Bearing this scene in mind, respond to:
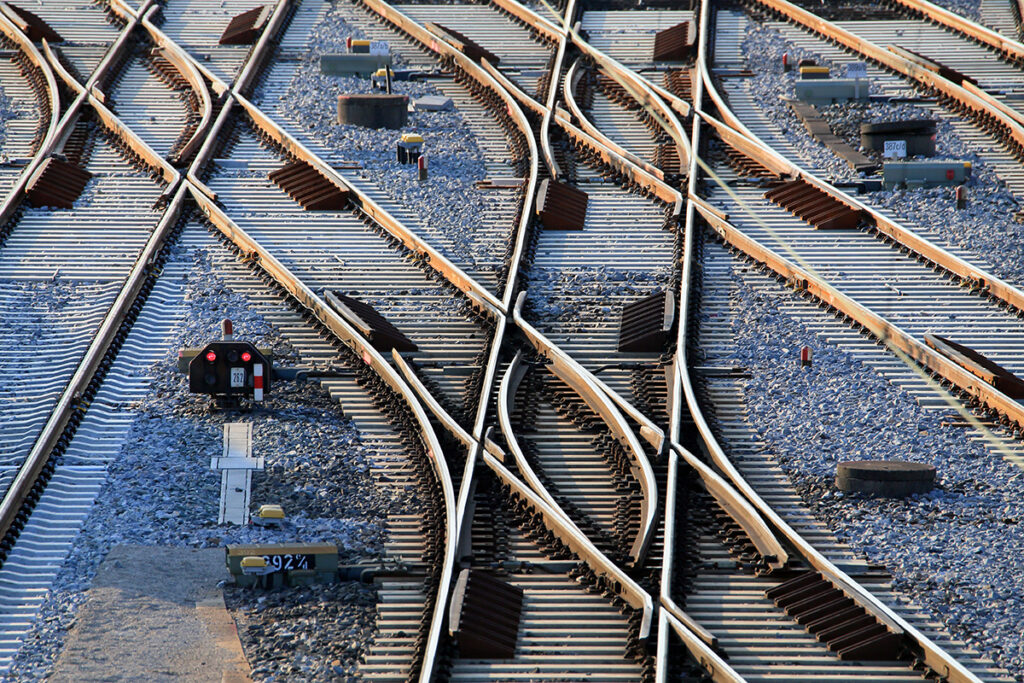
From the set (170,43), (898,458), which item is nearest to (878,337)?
(898,458)

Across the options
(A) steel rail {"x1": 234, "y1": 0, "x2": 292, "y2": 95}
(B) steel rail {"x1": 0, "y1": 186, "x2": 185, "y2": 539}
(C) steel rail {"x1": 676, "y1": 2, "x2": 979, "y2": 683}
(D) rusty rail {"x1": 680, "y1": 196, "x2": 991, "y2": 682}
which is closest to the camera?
(C) steel rail {"x1": 676, "y1": 2, "x2": 979, "y2": 683}

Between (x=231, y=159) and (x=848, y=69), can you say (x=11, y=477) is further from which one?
(x=848, y=69)

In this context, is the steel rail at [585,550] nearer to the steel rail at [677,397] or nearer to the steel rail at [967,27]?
the steel rail at [677,397]

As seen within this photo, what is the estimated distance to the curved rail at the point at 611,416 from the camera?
1382cm

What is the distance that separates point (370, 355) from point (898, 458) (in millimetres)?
5671

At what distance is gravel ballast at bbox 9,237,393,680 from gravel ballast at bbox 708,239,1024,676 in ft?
13.6

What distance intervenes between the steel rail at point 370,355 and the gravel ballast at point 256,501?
23.4 inches

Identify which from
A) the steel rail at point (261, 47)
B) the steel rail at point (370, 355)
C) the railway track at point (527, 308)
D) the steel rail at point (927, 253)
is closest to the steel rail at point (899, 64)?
the railway track at point (527, 308)

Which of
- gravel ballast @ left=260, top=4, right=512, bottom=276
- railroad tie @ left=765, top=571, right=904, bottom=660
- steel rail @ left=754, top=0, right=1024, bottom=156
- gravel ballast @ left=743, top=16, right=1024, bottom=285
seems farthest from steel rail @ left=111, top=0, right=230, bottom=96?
railroad tie @ left=765, top=571, right=904, bottom=660

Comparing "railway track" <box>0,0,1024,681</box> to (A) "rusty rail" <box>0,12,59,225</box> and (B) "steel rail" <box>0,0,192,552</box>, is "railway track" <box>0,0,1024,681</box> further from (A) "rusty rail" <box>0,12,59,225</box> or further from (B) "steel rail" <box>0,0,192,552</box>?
(A) "rusty rail" <box>0,12,59,225</box>

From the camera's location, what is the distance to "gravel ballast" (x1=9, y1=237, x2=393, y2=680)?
12.6m

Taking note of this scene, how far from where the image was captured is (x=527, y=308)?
1894 cm

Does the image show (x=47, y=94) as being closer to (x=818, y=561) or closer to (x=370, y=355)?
(x=370, y=355)

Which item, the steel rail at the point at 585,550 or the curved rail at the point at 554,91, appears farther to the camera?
the curved rail at the point at 554,91
